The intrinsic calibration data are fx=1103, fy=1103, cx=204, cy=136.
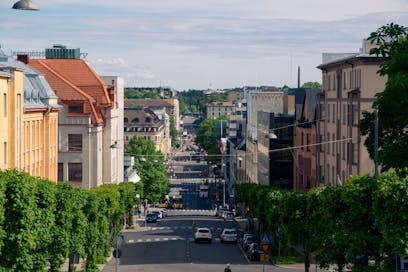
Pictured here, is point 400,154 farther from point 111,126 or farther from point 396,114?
point 111,126

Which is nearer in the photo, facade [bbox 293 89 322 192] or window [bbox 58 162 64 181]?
window [bbox 58 162 64 181]

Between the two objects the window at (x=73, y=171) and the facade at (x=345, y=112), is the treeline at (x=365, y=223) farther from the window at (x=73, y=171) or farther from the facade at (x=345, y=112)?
the window at (x=73, y=171)

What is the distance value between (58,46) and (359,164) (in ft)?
133

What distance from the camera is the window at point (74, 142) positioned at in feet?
291

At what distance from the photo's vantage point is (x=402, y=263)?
29703 mm

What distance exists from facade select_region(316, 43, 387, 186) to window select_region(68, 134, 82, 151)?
19624 millimetres

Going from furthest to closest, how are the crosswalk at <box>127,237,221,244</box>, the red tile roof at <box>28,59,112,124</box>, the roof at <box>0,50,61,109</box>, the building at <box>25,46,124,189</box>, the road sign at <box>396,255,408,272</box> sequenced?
the red tile roof at <box>28,59,112,124</box> → the building at <box>25,46,124,189</box> → the crosswalk at <box>127,237,221,244</box> → the roof at <box>0,50,61,109</box> → the road sign at <box>396,255,408,272</box>

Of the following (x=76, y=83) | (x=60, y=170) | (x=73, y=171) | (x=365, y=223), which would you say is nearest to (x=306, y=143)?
(x=76, y=83)

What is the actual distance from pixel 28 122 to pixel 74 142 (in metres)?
20.4

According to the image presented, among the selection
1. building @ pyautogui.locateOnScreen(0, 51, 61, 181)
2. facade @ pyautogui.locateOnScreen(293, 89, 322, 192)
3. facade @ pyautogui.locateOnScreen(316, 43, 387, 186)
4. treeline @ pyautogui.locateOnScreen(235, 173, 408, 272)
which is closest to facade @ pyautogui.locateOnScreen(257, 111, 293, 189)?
facade @ pyautogui.locateOnScreen(293, 89, 322, 192)

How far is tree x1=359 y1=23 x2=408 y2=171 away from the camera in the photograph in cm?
3481

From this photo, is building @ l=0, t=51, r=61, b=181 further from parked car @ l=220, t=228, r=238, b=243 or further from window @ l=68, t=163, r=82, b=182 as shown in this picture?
parked car @ l=220, t=228, r=238, b=243

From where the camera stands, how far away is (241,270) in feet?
203

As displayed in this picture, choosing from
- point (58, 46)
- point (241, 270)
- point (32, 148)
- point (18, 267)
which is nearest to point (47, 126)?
point (32, 148)
